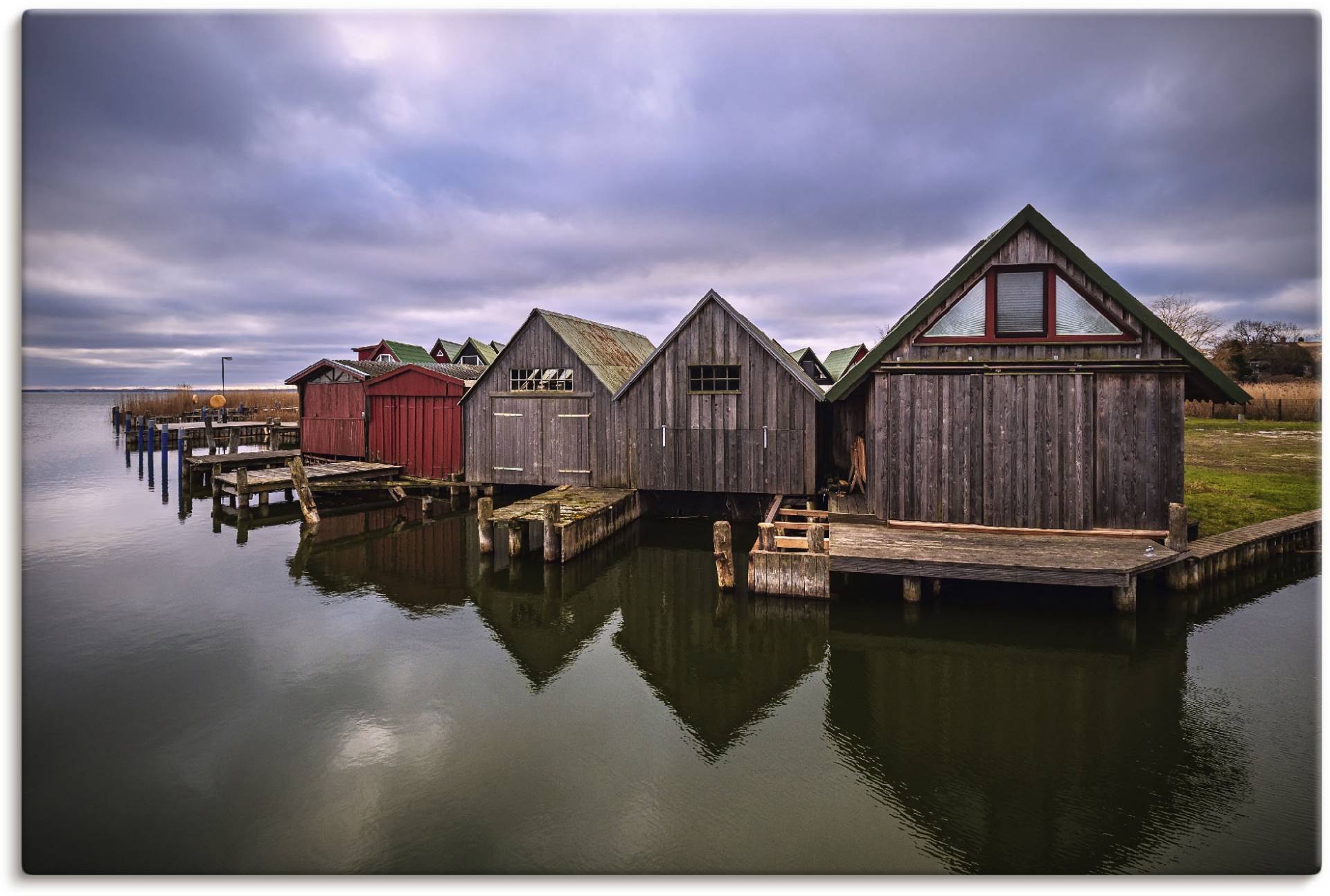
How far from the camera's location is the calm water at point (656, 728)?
5129 mm

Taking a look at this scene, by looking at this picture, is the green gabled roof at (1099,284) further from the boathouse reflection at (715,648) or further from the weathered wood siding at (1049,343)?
the boathouse reflection at (715,648)

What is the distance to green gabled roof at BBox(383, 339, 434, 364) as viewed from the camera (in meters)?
44.7

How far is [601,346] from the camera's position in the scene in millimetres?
21922

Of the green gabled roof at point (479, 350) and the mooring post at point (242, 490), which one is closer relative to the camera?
the mooring post at point (242, 490)

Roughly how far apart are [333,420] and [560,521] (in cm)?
1711

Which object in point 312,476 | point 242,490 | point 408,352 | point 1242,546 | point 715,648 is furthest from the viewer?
point 408,352

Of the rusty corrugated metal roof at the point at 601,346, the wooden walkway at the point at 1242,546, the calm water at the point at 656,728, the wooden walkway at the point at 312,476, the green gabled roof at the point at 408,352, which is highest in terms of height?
the green gabled roof at the point at 408,352

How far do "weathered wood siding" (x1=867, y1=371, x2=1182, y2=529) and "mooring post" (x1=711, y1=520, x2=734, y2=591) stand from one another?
3.20 meters

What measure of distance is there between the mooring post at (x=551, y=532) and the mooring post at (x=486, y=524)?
1.53 m

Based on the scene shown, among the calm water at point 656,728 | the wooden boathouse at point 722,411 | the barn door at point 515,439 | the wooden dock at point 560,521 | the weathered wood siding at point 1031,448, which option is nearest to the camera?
the calm water at point 656,728

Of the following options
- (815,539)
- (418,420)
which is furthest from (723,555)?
(418,420)

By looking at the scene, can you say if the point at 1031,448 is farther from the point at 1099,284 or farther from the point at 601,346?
the point at 601,346

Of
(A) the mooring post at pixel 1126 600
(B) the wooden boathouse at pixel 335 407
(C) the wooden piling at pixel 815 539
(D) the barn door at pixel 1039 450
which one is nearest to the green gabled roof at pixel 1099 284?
(D) the barn door at pixel 1039 450

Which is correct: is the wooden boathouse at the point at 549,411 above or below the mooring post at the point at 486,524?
above
